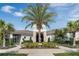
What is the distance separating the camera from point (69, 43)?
541 cm

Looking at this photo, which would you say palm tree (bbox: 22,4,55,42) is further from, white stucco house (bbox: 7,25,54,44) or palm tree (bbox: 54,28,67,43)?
palm tree (bbox: 54,28,67,43)

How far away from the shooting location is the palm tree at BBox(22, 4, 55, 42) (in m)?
5.24

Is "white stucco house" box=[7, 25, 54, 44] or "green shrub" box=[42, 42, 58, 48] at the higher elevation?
"white stucco house" box=[7, 25, 54, 44]

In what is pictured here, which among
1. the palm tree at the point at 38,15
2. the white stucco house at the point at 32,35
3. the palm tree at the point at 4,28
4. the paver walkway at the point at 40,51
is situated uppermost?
the palm tree at the point at 38,15

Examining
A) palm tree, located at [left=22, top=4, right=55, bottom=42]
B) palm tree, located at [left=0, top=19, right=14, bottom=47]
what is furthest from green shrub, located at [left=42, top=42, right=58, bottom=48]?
palm tree, located at [left=0, top=19, right=14, bottom=47]

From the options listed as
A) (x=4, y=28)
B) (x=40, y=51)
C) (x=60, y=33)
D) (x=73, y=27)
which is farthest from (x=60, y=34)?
(x=4, y=28)

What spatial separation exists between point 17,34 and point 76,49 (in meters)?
1.37

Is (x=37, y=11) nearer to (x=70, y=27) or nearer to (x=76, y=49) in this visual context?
(x=70, y=27)

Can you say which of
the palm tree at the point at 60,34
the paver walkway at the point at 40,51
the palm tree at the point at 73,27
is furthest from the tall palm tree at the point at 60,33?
the paver walkway at the point at 40,51

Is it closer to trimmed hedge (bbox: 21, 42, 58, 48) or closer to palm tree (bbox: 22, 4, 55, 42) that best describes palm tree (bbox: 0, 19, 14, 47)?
palm tree (bbox: 22, 4, 55, 42)

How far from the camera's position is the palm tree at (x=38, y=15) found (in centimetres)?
524

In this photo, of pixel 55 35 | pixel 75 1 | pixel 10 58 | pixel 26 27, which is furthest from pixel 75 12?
pixel 10 58

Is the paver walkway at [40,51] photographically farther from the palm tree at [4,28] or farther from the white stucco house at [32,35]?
the palm tree at [4,28]

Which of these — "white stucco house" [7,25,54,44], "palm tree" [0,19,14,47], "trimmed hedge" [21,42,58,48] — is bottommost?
"trimmed hedge" [21,42,58,48]
